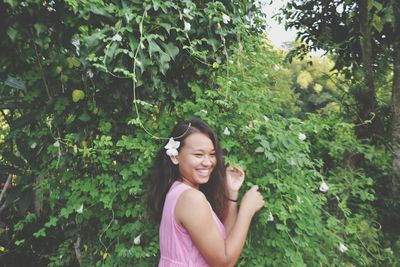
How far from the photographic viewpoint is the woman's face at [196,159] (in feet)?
5.21

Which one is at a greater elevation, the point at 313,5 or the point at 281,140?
the point at 313,5

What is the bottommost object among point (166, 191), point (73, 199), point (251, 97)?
point (73, 199)

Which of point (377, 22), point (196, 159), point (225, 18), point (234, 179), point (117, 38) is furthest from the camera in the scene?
point (377, 22)

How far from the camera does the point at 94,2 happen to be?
203 centimetres

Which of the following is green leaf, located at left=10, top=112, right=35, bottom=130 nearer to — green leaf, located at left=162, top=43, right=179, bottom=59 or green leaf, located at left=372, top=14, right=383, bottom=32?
green leaf, located at left=162, top=43, right=179, bottom=59

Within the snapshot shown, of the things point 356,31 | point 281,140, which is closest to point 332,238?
point 281,140

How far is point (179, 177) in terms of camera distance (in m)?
1.67

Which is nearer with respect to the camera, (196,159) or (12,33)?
(196,159)

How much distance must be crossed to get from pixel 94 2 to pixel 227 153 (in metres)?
0.96

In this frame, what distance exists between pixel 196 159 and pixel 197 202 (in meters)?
0.22

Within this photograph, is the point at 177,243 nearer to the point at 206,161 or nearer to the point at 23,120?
the point at 206,161

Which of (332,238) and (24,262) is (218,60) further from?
(24,262)

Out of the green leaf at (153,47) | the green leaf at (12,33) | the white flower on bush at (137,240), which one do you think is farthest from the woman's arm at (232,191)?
the green leaf at (12,33)

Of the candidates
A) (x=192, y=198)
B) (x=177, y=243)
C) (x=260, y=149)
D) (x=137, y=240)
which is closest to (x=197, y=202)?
(x=192, y=198)
